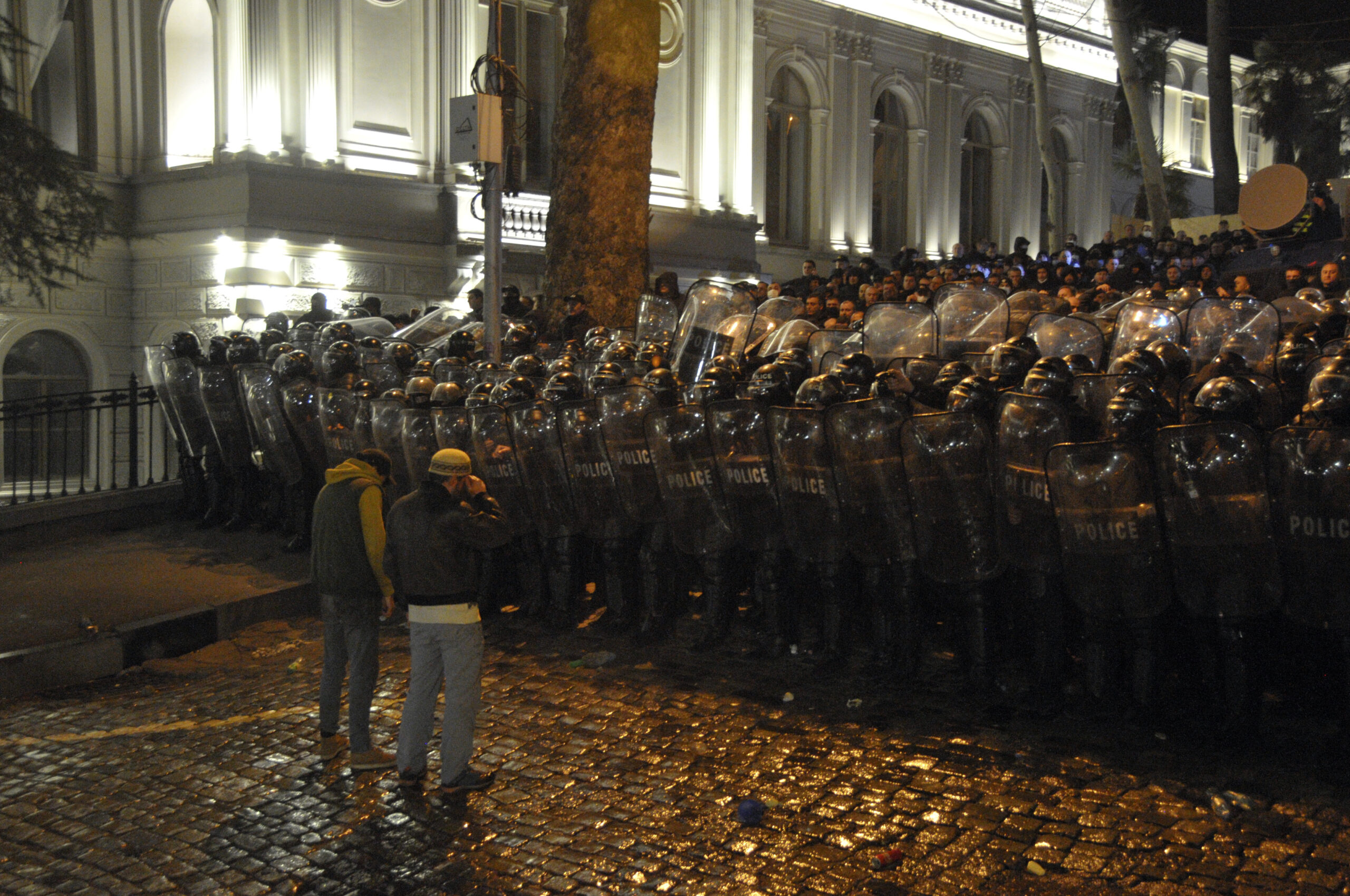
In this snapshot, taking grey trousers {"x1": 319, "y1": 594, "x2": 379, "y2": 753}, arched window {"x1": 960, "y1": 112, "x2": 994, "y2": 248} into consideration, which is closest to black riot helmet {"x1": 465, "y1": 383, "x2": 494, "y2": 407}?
grey trousers {"x1": 319, "y1": 594, "x2": 379, "y2": 753}

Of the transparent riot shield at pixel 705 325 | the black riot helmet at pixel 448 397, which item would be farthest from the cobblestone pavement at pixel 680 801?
the transparent riot shield at pixel 705 325

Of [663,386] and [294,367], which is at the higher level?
[294,367]

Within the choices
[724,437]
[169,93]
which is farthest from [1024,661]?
[169,93]

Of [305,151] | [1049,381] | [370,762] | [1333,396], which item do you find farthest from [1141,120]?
[370,762]

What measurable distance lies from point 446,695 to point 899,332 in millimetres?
5605

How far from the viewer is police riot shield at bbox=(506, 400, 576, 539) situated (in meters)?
8.71

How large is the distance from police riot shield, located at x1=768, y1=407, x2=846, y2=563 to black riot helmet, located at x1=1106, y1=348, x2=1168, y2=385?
1719mm

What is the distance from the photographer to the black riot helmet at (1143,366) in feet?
22.4

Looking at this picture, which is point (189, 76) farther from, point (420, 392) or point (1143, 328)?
point (1143, 328)

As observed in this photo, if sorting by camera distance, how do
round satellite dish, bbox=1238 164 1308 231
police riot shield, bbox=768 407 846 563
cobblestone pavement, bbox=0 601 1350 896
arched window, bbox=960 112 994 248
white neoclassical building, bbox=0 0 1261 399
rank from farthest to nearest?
arched window, bbox=960 112 994 248 < white neoclassical building, bbox=0 0 1261 399 < round satellite dish, bbox=1238 164 1308 231 < police riot shield, bbox=768 407 846 563 < cobblestone pavement, bbox=0 601 1350 896

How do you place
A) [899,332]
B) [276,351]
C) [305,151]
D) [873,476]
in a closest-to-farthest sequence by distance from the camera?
[873,476]
[899,332]
[276,351]
[305,151]

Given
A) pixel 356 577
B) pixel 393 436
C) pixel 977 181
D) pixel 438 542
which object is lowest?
pixel 356 577

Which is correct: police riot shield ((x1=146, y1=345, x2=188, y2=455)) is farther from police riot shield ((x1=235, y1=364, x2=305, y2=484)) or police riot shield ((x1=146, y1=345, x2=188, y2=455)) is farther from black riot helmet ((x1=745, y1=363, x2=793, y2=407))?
black riot helmet ((x1=745, y1=363, x2=793, y2=407))

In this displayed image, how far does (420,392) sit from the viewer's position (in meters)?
9.48
